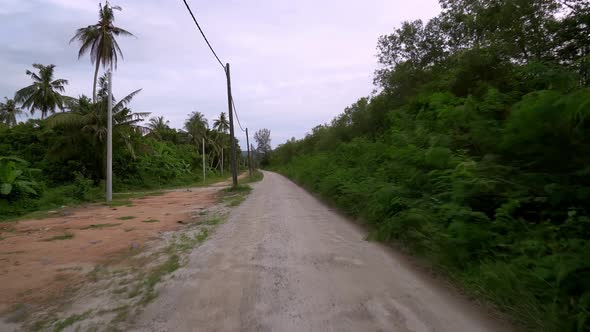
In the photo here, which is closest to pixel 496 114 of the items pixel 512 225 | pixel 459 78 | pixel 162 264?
pixel 512 225

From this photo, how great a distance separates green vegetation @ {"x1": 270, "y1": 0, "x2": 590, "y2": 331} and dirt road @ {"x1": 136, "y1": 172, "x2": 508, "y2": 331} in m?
0.43

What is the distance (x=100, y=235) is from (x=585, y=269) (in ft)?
23.8

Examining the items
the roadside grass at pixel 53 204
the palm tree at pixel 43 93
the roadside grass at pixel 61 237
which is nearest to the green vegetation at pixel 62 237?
the roadside grass at pixel 61 237

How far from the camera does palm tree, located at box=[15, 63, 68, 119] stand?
24939 millimetres

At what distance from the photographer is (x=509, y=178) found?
3.46 meters

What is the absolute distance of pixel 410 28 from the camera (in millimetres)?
13000

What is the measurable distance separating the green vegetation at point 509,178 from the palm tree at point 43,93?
99.9ft

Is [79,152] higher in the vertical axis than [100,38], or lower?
lower

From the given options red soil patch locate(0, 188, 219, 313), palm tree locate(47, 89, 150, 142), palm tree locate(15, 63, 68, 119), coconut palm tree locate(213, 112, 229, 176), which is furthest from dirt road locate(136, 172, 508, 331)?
coconut palm tree locate(213, 112, 229, 176)

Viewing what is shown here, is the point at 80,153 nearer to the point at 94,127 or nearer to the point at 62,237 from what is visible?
the point at 94,127

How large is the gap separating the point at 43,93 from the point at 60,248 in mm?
29012

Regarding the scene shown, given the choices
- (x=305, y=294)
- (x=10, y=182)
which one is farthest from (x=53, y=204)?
(x=305, y=294)

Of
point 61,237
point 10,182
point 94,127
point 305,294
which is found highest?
point 94,127

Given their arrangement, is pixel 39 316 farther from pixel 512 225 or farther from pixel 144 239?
pixel 512 225
